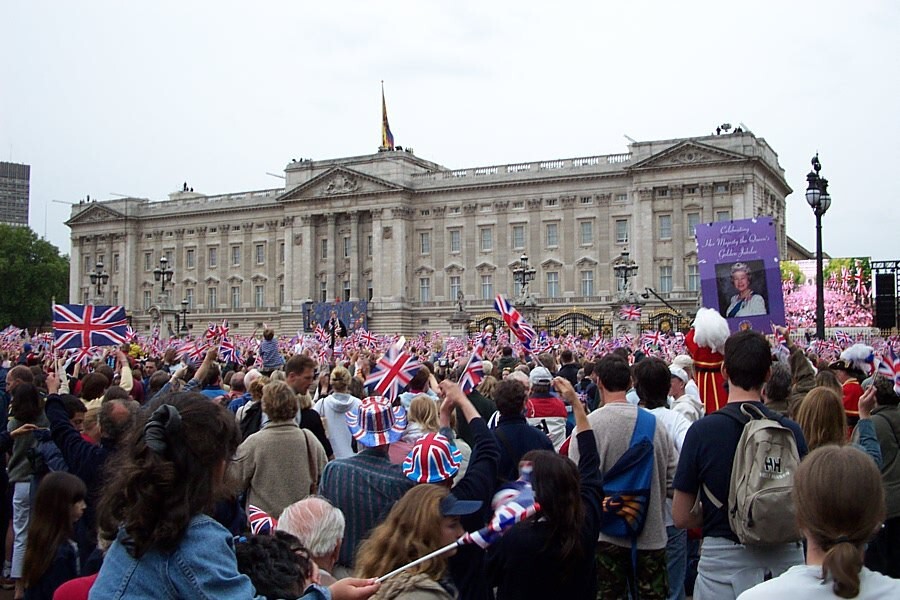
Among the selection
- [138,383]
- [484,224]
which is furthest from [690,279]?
[138,383]

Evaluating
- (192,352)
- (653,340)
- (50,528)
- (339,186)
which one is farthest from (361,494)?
(339,186)

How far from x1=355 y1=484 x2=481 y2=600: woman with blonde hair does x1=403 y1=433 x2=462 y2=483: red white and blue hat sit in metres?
0.78

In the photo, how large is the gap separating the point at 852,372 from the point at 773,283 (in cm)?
509

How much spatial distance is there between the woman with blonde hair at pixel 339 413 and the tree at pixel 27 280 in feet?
293

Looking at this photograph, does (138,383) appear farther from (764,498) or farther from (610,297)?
(610,297)

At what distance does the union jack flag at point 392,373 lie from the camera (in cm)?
800

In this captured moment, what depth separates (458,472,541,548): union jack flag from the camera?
364 centimetres

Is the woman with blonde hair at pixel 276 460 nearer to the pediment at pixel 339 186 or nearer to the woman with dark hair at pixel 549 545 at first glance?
the woman with dark hair at pixel 549 545

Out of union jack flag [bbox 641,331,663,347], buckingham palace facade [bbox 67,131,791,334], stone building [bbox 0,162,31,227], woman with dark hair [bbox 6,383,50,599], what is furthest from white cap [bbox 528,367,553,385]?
stone building [bbox 0,162,31,227]

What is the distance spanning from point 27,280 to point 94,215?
560 inches

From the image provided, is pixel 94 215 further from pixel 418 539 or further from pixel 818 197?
pixel 418 539

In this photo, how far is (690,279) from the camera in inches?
2301

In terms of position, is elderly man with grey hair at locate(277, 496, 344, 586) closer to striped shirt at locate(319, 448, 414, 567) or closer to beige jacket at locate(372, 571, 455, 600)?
beige jacket at locate(372, 571, 455, 600)

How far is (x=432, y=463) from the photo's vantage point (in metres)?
4.89
